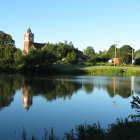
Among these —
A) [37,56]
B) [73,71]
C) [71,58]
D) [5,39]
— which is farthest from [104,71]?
[5,39]

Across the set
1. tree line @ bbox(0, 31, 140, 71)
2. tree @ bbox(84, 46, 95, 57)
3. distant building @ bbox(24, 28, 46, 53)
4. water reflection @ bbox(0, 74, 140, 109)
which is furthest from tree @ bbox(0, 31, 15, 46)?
tree @ bbox(84, 46, 95, 57)

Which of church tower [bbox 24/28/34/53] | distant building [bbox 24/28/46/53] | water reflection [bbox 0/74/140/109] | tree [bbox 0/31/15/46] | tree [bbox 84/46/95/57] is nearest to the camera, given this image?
water reflection [bbox 0/74/140/109]

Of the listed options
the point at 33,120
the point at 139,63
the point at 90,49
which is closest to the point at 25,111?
the point at 33,120

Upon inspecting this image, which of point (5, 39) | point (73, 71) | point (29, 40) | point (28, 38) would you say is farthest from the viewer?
point (28, 38)

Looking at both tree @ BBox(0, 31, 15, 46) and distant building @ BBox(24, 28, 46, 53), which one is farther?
distant building @ BBox(24, 28, 46, 53)

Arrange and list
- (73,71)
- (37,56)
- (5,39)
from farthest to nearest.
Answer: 1. (5,39)
2. (73,71)
3. (37,56)

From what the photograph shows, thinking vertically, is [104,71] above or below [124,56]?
below

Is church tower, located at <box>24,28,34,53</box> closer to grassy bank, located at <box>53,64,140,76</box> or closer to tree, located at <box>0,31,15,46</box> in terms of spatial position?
tree, located at <box>0,31,15,46</box>

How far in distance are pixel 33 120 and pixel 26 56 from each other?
59430mm

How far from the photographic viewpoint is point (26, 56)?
7288cm

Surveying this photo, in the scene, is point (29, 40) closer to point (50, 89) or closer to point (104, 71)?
point (104, 71)

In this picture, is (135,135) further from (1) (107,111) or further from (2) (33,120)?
(1) (107,111)

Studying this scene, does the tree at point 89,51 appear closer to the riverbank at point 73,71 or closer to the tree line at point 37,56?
the tree line at point 37,56

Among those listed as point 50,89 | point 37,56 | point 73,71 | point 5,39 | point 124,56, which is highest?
point 5,39
